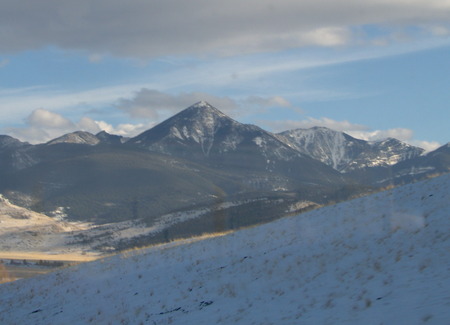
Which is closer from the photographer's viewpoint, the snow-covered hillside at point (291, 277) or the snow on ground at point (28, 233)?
the snow-covered hillside at point (291, 277)

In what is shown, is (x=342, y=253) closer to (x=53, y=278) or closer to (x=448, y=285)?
(x=448, y=285)

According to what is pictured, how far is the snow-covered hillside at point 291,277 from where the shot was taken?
14656 mm

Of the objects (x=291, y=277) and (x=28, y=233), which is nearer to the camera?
(x=291, y=277)

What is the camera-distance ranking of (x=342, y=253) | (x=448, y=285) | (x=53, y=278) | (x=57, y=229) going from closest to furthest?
(x=448, y=285) < (x=342, y=253) < (x=53, y=278) < (x=57, y=229)

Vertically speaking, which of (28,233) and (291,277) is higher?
(291,277)

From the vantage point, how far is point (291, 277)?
18625 millimetres

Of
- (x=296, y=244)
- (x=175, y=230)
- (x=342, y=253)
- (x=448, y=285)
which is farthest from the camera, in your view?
(x=175, y=230)

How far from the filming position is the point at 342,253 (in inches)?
758

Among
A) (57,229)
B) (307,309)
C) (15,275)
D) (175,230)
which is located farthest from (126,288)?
(57,229)

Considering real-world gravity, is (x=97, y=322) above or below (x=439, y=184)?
below

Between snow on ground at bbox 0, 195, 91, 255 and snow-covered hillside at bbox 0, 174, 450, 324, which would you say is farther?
snow on ground at bbox 0, 195, 91, 255

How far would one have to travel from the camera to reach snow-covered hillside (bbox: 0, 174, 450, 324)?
14.7m

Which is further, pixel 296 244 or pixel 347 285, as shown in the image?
pixel 296 244

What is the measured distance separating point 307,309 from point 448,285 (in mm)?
3293
